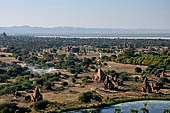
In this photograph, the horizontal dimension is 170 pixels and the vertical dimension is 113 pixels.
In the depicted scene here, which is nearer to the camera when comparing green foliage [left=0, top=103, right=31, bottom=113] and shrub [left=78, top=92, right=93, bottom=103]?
green foliage [left=0, top=103, right=31, bottom=113]

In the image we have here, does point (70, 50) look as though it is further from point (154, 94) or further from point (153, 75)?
point (154, 94)

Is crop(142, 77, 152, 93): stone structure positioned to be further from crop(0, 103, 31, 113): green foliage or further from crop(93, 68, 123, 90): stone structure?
crop(0, 103, 31, 113): green foliage

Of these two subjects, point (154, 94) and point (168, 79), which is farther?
point (168, 79)

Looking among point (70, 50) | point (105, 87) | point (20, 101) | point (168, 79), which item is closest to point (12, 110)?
point (20, 101)

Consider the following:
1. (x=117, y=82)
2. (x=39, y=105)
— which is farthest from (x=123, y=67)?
(x=39, y=105)

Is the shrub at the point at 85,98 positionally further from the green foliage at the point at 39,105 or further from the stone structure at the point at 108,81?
the stone structure at the point at 108,81

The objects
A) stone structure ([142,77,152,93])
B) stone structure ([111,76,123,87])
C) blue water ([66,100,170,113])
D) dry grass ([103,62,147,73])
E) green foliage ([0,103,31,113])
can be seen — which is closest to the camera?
green foliage ([0,103,31,113])

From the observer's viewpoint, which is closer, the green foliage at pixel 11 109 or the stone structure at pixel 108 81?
the green foliage at pixel 11 109

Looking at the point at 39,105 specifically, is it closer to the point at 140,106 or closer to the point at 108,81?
the point at 140,106

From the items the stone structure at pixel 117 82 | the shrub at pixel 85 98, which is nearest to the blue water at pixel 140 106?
the shrub at pixel 85 98

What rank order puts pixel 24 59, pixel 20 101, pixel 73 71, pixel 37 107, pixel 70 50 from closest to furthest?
pixel 37 107, pixel 20 101, pixel 73 71, pixel 24 59, pixel 70 50

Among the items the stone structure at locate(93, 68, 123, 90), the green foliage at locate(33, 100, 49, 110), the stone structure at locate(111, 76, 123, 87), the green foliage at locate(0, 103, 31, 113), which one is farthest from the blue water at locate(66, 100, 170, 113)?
the stone structure at locate(111, 76, 123, 87)
